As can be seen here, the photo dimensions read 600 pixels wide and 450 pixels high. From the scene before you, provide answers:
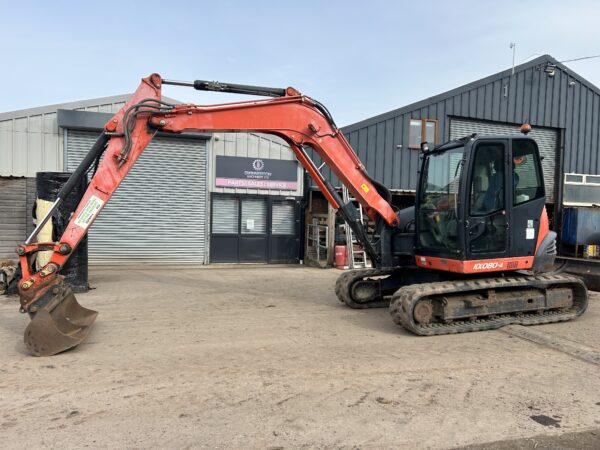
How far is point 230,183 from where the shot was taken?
14.3 metres

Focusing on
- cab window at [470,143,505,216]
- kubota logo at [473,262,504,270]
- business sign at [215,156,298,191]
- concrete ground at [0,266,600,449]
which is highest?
business sign at [215,156,298,191]

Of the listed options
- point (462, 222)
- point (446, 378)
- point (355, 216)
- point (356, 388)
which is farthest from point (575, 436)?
point (355, 216)

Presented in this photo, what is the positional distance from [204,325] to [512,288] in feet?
15.2

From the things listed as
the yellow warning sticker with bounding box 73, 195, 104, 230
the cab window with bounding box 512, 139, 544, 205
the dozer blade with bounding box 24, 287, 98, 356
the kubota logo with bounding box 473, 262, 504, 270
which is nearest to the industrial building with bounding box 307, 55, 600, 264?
the cab window with bounding box 512, 139, 544, 205

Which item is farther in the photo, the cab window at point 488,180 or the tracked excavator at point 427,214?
the cab window at point 488,180

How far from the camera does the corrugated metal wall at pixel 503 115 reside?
1518cm

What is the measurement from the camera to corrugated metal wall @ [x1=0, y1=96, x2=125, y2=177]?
40.9ft

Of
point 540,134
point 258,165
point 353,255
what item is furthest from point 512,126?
point 258,165

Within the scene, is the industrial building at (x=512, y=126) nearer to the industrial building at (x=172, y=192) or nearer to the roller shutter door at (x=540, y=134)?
the roller shutter door at (x=540, y=134)

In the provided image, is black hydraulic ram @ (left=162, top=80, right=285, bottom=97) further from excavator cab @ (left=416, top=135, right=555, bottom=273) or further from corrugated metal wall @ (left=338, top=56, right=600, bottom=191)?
corrugated metal wall @ (left=338, top=56, right=600, bottom=191)

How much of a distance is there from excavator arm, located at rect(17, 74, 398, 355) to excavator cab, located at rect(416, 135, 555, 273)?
108 centimetres

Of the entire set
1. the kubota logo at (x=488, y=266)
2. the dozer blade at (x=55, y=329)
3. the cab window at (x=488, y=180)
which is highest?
the cab window at (x=488, y=180)

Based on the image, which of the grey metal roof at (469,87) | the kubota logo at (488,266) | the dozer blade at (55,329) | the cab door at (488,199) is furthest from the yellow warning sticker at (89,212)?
the grey metal roof at (469,87)

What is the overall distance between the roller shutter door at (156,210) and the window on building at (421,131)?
270 inches
